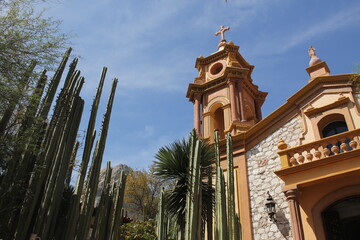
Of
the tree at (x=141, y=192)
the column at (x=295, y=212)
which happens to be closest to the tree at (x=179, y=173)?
the column at (x=295, y=212)

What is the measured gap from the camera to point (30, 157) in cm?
670

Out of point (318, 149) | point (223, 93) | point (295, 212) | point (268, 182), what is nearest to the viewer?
point (295, 212)

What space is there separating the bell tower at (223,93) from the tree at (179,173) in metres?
6.02

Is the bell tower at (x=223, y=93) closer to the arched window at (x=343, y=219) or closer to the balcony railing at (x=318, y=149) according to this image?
the balcony railing at (x=318, y=149)

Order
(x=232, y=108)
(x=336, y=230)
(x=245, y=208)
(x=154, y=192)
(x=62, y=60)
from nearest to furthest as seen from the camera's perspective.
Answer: (x=62, y=60), (x=336, y=230), (x=245, y=208), (x=232, y=108), (x=154, y=192)

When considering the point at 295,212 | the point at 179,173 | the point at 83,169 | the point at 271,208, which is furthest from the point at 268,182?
the point at 83,169

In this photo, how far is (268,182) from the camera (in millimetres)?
11266

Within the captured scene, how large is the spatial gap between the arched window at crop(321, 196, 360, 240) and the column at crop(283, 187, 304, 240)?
714 mm

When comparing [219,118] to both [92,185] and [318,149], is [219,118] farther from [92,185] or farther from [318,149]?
[92,185]

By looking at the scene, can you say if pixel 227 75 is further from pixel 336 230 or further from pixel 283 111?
pixel 336 230

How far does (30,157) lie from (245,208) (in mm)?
7495

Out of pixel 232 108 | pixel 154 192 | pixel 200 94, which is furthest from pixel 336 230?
pixel 154 192

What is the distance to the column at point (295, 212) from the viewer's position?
30.2ft

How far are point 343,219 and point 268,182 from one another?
2.55 meters
